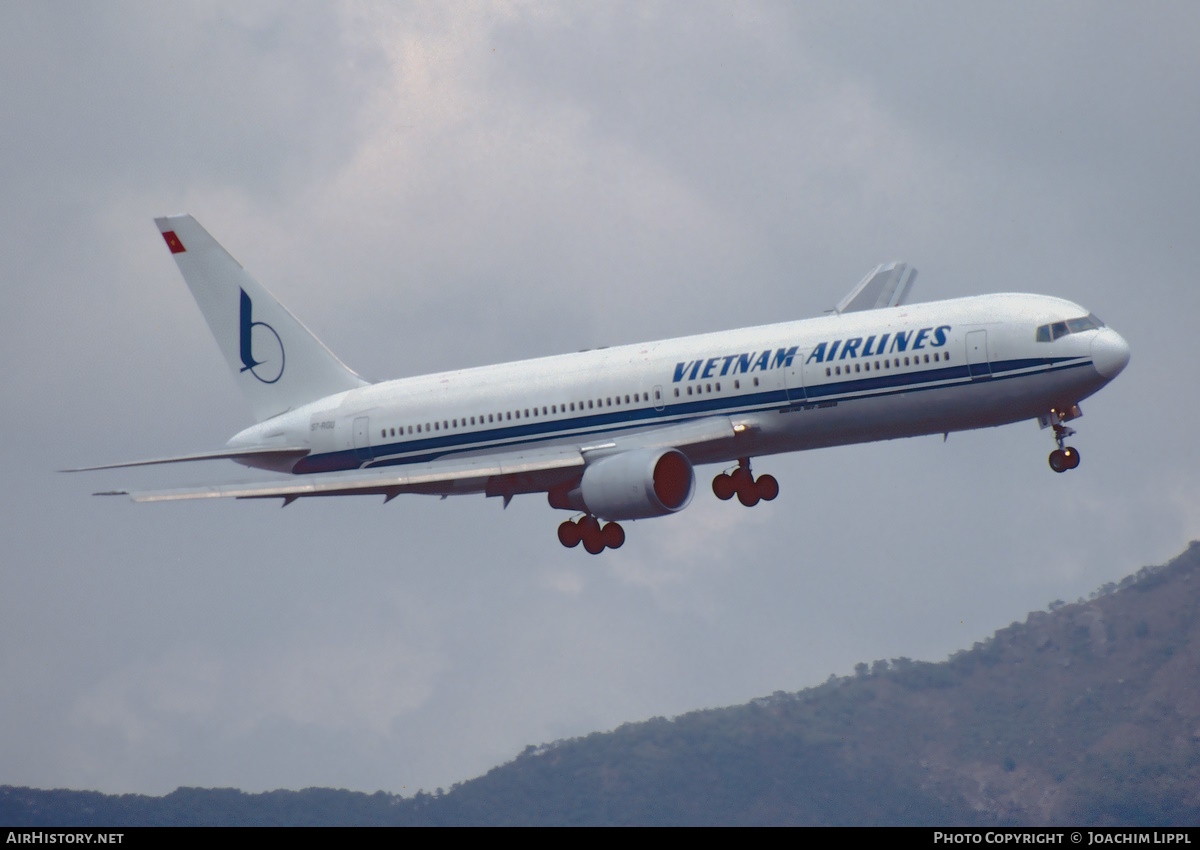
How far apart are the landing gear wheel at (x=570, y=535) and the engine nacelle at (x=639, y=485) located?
3578 mm

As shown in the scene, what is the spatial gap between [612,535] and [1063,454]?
14.9 meters

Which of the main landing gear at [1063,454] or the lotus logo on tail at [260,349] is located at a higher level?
the lotus logo on tail at [260,349]

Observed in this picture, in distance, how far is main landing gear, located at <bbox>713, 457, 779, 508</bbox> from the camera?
190 ft

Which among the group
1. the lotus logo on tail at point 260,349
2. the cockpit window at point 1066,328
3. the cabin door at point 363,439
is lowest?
the cockpit window at point 1066,328

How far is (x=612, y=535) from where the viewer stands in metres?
55.6

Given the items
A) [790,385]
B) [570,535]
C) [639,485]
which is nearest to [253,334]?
[570,535]

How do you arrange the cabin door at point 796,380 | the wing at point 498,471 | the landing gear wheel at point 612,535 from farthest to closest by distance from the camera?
1. the landing gear wheel at point 612,535
2. the wing at point 498,471
3. the cabin door at point 796,380

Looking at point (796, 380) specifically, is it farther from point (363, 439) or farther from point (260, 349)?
point (260, 349)

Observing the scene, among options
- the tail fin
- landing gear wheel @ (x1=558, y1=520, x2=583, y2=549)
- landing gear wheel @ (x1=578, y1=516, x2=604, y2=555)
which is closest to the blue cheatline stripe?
landing gear wheel @ (x1=558, y1=520, x2=583, y2=549)

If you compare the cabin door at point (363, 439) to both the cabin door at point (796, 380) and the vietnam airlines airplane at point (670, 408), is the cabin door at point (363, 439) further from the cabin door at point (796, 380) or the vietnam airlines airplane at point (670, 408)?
the cabin door at point (796, 380)

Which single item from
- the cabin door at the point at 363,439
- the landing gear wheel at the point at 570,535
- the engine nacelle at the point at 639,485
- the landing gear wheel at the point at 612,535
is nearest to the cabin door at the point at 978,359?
the engine nacelle at the point at 639,485

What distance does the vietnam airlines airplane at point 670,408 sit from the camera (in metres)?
49.4
